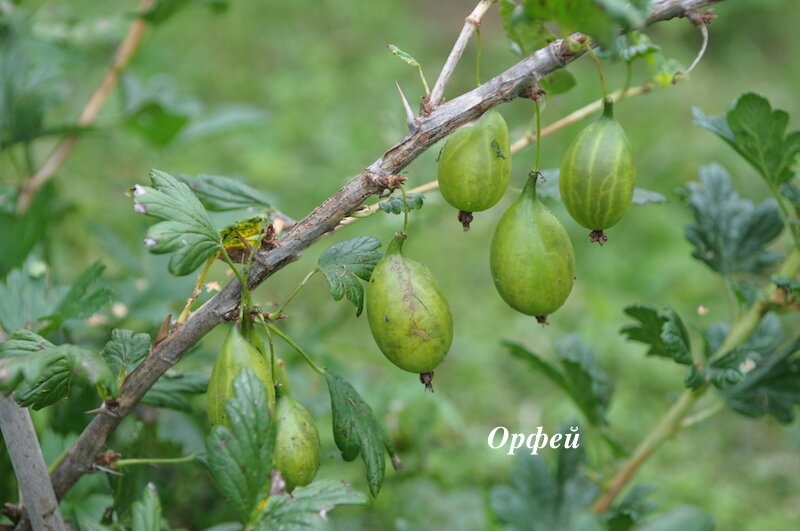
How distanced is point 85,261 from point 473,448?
1.49 meters

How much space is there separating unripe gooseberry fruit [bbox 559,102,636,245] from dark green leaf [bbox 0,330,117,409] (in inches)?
25.3

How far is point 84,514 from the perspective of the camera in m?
1.33

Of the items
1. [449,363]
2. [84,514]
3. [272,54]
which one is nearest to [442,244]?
[449,363]

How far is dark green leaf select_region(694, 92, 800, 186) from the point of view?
1.33 metres

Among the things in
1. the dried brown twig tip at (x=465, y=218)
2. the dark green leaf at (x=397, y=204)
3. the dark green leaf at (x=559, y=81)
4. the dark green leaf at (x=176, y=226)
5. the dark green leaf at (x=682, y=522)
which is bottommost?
the dark green leaf at (x=682, y=522)

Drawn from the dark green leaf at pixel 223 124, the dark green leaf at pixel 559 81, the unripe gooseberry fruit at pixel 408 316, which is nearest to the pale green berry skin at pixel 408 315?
the unripe gooseberry fruit at pixel 408 316

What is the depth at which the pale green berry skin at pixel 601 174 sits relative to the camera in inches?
42.4

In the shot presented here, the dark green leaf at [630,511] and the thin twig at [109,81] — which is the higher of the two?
the thin twig at [109,81]

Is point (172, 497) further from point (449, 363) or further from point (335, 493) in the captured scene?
point (449, 363)

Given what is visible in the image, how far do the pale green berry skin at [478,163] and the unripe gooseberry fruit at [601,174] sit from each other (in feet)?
0.31

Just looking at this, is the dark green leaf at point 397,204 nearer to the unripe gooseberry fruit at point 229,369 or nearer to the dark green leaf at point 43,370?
the unripe gooseberry fruit at point 229,369

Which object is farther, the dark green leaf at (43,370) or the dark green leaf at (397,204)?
the dark green leaf at (397,204)

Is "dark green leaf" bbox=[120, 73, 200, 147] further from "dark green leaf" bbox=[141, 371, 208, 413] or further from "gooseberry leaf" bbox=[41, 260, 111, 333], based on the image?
"dark green leaf" bbox=[141, 371, 208, 413]

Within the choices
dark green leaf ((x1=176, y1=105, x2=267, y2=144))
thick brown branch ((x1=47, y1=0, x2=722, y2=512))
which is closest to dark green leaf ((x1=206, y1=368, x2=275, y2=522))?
thick brown branch ((x1=47, y1=0, x2=722, y2=512))
